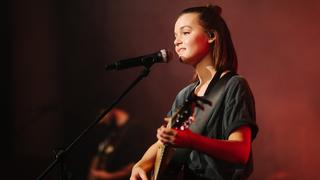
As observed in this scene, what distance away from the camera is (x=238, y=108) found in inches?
82.7

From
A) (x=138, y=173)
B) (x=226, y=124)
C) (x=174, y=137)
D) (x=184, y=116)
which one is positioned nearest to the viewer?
(x=174, y=137)

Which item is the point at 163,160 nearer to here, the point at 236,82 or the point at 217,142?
the point at 217,142

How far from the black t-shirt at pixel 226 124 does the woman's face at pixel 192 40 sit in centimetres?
18

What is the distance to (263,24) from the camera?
13.2 ft

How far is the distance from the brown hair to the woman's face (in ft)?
0.10

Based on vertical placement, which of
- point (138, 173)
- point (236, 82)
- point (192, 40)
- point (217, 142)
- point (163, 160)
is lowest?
point (138, 173)

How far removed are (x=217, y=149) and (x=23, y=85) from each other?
8.54ft

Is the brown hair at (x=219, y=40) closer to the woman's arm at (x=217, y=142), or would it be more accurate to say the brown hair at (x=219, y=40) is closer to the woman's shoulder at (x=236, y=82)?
the woman's shoulder at (x=236, y=82)

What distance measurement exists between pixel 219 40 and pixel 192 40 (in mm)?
126

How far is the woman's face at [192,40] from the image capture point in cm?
229

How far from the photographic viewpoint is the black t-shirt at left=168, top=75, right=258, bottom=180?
2078 millimetres

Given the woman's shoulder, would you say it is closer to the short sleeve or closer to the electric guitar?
the short sleeve

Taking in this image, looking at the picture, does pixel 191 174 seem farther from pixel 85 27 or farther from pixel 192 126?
pixel 85 27

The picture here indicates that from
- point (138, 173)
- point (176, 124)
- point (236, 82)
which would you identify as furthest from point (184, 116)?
point (138, 173)
